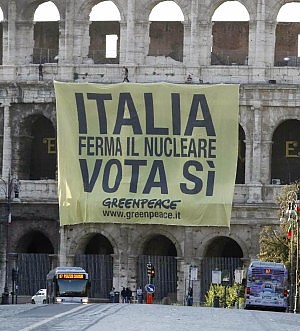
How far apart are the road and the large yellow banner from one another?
41.5 m

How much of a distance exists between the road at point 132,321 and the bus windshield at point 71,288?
3355cm

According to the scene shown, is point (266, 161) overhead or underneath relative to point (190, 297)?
overhead

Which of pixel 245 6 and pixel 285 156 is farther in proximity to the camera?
pixel 285 156

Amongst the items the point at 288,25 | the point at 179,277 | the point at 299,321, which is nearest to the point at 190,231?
A: the point at 179,277

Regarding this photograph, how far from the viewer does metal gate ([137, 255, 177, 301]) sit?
8506 centimetres

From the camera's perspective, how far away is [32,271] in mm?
86375

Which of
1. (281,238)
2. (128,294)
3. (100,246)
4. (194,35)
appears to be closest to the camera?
(281,238)

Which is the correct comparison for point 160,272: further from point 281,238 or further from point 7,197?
point 281,238

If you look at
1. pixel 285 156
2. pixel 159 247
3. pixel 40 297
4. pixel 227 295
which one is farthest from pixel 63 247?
pixel 285 156

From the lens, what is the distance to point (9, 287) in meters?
86.1

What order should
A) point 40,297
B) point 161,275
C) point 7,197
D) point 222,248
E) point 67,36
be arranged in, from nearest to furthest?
point 40,297 → point 7,197 → point 161,275 → point 67,36 → point 222,248

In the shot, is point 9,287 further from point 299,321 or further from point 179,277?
point 299,321

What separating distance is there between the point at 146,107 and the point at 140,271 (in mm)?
9387

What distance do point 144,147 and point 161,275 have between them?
27.5 feet
